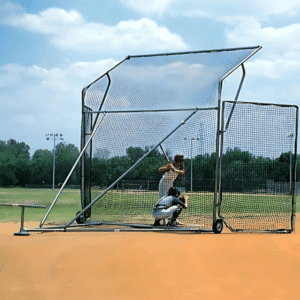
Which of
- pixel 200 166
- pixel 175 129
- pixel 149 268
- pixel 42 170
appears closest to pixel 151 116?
pixel 175 129

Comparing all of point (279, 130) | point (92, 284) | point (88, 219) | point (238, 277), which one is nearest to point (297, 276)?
point (238, 277)

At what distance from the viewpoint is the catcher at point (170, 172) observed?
950 cm

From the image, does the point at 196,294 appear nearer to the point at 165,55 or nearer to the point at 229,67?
the point at 229,67

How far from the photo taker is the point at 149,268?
17.7 ft

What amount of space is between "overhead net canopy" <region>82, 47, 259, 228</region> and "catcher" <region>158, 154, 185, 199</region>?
49 cm

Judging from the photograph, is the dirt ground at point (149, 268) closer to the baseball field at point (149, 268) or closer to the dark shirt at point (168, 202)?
the baseball field at point (149, 268)

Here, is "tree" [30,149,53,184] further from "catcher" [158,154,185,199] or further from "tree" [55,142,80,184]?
"catcher" [158,154,185,199]

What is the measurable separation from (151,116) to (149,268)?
5.46m

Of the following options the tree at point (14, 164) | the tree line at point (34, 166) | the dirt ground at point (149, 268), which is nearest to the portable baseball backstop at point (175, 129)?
the dirt ground at point (149, 268)

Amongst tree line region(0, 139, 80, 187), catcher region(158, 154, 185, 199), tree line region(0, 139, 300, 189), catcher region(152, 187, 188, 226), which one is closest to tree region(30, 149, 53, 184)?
tree line region(0, 139, 80, 187)

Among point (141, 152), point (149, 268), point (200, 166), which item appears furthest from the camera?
point (200, 166)

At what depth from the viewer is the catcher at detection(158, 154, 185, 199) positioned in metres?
9.50

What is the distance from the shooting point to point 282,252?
6.36 meters

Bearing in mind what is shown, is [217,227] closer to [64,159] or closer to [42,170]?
[42,170]
